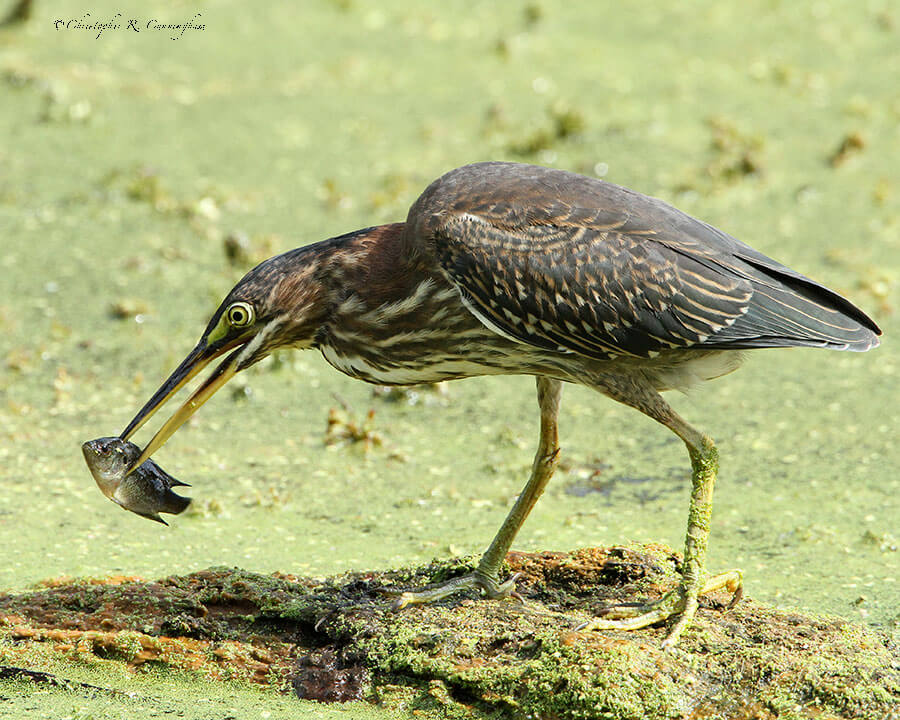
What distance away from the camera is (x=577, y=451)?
6.17 metres

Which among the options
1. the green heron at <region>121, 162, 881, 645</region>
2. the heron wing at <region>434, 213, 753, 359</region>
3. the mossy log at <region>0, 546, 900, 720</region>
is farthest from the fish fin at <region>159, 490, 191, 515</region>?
the heron wing at <region>434, 213, 753, 359</region>

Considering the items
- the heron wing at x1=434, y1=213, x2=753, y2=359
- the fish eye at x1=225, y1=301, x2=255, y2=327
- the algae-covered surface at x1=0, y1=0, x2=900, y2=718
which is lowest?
the algae-covered surface at x1=0, y1=0, x2=900, y2=718

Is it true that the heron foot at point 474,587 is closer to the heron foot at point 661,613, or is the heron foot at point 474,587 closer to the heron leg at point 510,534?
the heron leg at point 510,534

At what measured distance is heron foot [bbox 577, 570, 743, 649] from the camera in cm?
403

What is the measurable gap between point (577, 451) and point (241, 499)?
5.66 ft

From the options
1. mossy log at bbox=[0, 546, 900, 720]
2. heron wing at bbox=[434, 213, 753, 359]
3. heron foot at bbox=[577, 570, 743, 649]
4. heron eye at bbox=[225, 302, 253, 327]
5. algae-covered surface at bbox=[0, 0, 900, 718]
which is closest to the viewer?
mossy log at bbox=[0, 546, 900, 720]

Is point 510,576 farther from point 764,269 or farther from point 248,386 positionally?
point 248,386

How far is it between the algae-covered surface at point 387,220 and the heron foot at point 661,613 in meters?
0.09

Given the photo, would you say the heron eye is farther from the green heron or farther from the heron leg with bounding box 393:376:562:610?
the heron leg with bounding box 393:376:562:610

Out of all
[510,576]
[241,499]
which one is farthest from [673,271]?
[241,499]

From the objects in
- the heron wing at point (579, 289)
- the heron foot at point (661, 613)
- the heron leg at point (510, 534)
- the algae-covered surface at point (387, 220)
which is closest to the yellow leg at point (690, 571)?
the heron foot at point (661, 613)

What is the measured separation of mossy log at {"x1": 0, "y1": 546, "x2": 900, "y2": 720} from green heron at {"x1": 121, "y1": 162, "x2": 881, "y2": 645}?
0.18 meters

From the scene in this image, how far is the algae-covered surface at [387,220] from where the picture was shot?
5199mm

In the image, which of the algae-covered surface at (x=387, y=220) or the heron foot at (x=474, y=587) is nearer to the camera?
the heron foot at (x=474, y=587)
